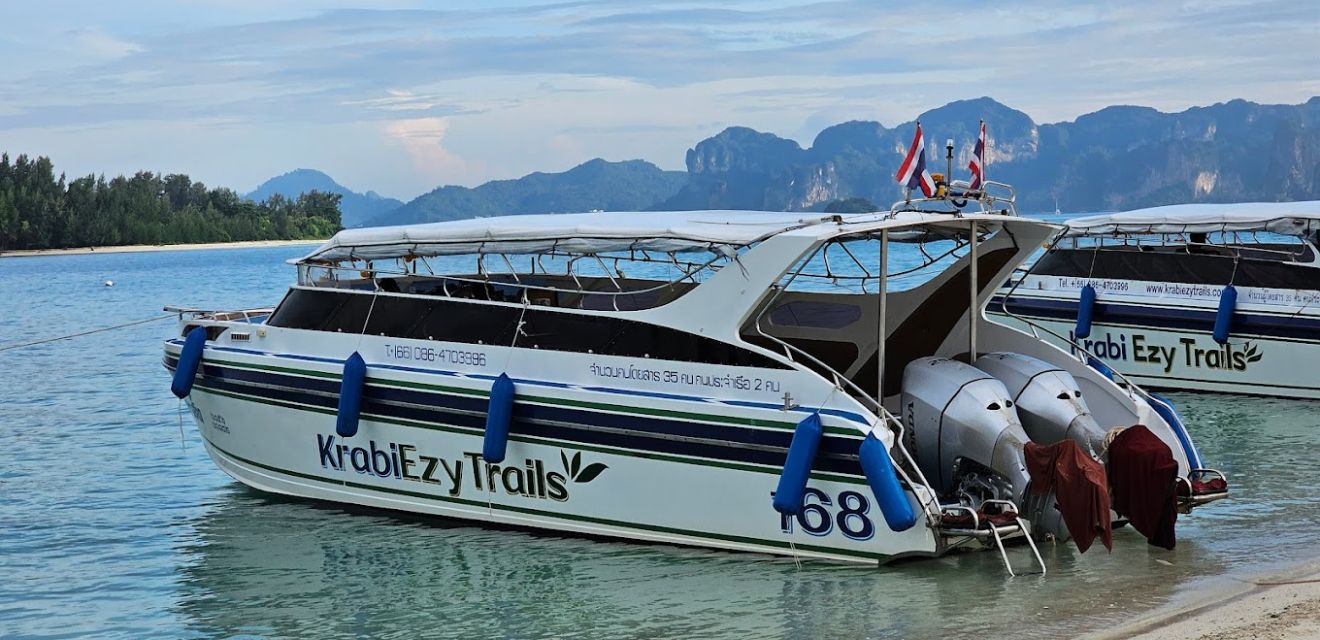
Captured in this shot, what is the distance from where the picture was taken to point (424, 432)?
38.0 feet

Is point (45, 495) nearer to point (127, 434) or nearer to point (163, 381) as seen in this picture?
point (127, 434)

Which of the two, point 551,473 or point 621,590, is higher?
point 551,473

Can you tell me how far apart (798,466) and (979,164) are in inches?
106

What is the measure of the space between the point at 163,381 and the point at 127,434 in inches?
252

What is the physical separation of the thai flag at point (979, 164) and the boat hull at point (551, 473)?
238 cm

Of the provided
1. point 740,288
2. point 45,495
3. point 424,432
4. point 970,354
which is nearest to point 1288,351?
point 970,354

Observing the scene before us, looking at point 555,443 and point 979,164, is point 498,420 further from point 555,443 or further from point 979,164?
point 979,164

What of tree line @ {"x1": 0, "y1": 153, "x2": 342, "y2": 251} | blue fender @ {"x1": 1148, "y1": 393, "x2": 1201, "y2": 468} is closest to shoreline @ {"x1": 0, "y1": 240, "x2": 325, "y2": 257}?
tree line @ {"x1": 0, "y1": 153, "x2": 342, "y2": 251}

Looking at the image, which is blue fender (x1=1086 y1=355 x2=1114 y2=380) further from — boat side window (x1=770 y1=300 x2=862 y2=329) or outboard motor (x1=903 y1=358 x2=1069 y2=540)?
boat side window (x1=770 y1=300 x2=862 y2=329)

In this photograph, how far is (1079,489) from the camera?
963cm

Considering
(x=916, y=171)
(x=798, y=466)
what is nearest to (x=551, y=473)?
(x=798, y=466)

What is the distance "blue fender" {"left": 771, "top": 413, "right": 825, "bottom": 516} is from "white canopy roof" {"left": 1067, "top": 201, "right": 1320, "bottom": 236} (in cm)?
814

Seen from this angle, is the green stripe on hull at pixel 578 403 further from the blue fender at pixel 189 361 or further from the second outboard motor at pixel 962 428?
the second outboard motor at pixel 962 428

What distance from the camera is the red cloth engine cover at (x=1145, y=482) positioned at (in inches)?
394
